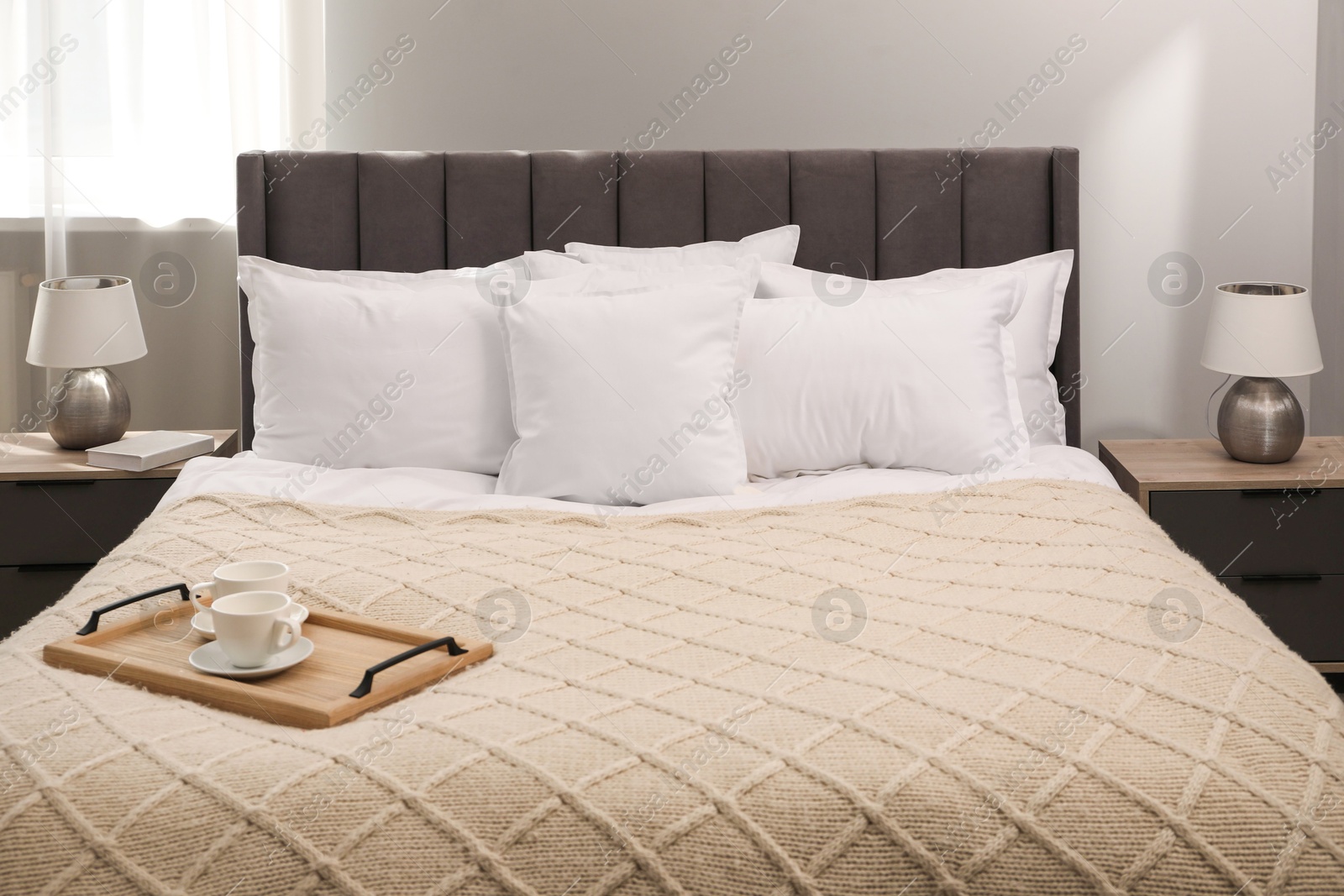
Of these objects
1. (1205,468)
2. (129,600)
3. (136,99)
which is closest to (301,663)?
(129,600)

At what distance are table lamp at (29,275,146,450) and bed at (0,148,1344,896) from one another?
2.50 ft

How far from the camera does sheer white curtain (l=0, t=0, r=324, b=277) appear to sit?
2812 mm

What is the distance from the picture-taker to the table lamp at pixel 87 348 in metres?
2.42

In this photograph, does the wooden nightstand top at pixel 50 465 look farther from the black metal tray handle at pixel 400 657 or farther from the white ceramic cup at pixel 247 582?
the black metal tray handle at pixel 400 657

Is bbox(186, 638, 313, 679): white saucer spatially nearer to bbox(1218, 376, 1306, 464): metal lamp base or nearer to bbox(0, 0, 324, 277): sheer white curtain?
bbox(0, 0, 324, 277): sheer white curtain

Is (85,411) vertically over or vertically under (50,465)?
over

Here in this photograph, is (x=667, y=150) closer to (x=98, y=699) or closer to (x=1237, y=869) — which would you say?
(x=98, y=699)

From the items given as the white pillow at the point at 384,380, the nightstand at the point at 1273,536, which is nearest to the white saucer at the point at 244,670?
the white pillow at the point at 384,380

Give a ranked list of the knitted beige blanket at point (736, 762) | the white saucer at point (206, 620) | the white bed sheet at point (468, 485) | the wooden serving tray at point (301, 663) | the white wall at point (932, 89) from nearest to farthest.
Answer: the knitted beige blanket at point (736, 762) < the wooden serving tray at point (301, 663) < the white saucer at point (206, 620) < the white bed sheet at point (468, 485) < the white wall at point (932, 89)

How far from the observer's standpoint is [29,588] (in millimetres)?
2365

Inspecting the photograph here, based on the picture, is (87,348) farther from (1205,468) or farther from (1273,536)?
(1273,536)

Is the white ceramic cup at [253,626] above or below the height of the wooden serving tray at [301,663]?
above

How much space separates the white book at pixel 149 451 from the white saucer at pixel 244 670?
4.09 ft

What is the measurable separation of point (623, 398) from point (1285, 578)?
1462 millimetres
